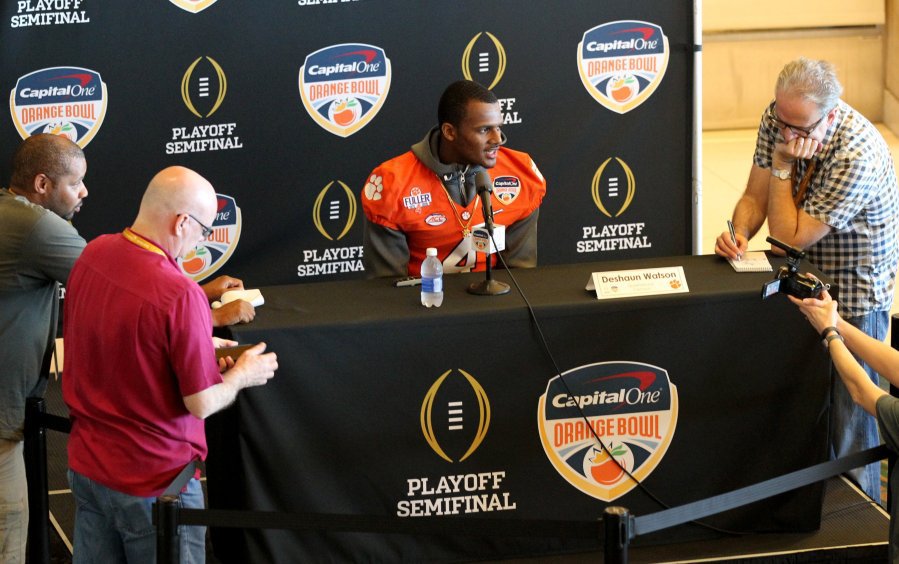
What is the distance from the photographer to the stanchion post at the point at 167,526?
2.90 metres

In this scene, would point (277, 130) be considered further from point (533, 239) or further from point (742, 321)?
point (742, 321)

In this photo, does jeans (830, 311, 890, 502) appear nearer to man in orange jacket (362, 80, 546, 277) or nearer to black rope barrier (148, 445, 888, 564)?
black rope barrier (148, 445, 888, 564)

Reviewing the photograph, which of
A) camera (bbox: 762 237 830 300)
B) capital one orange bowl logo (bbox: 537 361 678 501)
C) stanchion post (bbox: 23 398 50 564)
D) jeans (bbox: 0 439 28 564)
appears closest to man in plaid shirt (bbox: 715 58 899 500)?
camera (bbox: 762 237 830 300)

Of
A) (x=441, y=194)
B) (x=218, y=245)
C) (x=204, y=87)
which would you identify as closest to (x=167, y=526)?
(x=441, y=194)

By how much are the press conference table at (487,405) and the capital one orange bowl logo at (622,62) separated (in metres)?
2.07

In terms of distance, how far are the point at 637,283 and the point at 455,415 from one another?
2.35 ft

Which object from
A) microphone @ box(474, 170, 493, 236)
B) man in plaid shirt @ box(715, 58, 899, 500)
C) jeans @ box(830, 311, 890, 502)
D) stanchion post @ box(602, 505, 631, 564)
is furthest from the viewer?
jeans @ box(830, 311, 890, 502)

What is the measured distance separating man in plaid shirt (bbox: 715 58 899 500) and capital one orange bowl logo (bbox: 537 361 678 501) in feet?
1.94

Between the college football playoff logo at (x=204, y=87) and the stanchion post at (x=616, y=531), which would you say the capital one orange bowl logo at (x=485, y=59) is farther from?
the stanchion post at (x=616, y=531)

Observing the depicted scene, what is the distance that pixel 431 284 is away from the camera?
11.8ft

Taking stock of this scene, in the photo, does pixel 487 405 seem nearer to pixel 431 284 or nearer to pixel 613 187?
pixel 431 284

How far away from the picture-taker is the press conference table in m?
3.53

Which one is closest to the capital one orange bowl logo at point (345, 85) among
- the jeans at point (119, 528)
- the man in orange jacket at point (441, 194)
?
the man in orange jacket at point (441, 194)

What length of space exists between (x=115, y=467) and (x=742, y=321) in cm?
197
